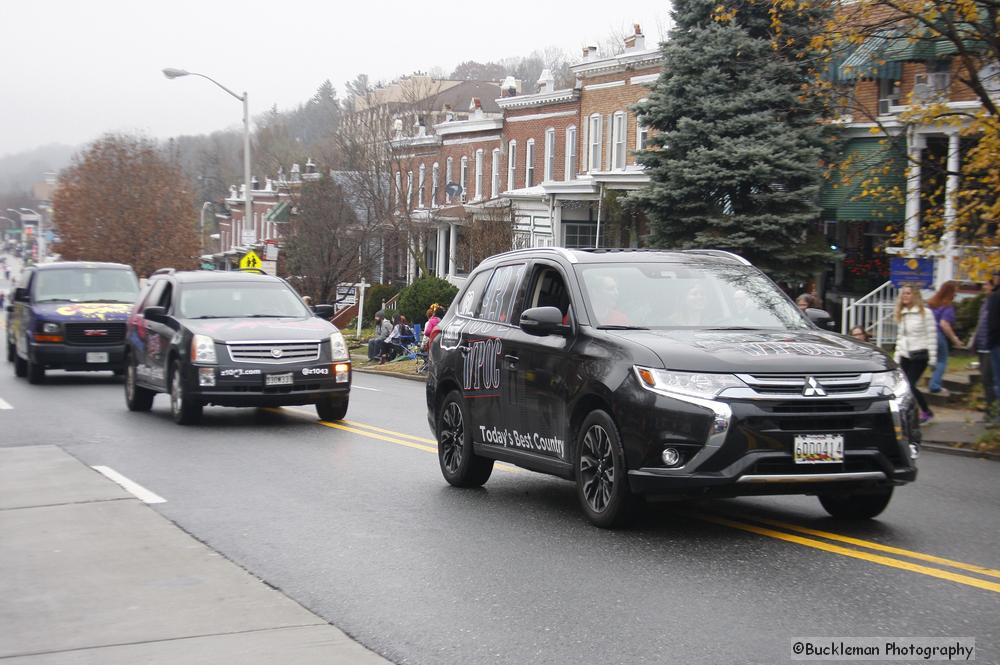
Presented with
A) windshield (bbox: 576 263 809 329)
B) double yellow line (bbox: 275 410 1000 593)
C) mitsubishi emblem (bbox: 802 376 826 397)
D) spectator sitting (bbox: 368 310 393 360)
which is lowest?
spectator sitting (bbox: 368 310 393 360)

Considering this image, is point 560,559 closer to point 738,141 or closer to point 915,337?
point 915,337

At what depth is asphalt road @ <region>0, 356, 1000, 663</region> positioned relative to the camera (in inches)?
237

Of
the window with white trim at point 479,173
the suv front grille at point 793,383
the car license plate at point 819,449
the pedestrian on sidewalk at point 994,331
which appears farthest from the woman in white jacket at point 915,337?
the window with white trim at point 479,173

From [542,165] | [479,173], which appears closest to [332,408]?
[542,165]

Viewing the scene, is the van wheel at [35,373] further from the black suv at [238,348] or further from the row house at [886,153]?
the row house at [886,153]

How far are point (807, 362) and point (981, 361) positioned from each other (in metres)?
8.40

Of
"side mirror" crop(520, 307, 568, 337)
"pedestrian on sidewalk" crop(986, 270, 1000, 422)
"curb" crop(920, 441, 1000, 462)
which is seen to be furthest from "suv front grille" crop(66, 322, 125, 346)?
"side mirror" crop(520, 307, 568, 337)

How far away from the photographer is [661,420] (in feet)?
26.1

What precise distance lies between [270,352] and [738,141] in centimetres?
1472

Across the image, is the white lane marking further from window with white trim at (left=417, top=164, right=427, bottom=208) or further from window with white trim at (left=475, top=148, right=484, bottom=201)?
window with white trim at (left=417, top=164, right=427, bottom=208)

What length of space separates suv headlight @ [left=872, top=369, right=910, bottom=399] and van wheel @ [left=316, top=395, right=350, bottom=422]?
8996mm

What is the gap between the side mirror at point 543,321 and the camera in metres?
8.95

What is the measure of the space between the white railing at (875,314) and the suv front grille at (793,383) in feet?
57.5

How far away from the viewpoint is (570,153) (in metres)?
45.4
